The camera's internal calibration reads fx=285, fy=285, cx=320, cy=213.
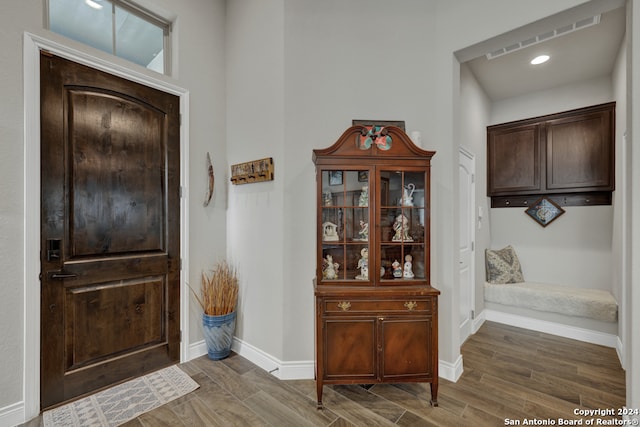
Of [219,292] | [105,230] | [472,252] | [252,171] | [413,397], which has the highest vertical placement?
[252,171]

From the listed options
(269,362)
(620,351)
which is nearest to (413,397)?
(269,362)

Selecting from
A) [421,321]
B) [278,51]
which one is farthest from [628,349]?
[278,51]

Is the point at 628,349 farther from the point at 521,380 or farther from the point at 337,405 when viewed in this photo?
the point at 337,405

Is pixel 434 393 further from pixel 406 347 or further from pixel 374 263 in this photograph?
pixel 374 263

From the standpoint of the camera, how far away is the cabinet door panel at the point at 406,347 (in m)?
2.07

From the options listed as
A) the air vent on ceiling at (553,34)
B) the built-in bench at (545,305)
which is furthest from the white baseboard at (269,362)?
the air vent on ceiling at (553,34)

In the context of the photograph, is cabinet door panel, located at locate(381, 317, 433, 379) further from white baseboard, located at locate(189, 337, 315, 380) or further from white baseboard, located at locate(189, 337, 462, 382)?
white baseboard, located at locate(189, 337, 315, 380)

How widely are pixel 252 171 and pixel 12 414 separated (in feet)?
7.61

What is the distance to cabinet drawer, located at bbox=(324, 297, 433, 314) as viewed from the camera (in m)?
2.07

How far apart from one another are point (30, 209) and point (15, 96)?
745 mm

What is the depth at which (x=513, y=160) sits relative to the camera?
3871 millimetres

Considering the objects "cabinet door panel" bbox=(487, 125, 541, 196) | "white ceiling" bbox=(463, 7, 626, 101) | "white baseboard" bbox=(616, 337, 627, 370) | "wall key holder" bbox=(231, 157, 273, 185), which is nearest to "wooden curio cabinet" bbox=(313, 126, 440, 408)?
"wall key holder" bbox=(231, 157, 273, 185)

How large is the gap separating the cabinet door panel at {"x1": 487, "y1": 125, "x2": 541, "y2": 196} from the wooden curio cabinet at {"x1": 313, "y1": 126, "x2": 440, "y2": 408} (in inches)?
97.7

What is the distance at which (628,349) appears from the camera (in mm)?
1812
